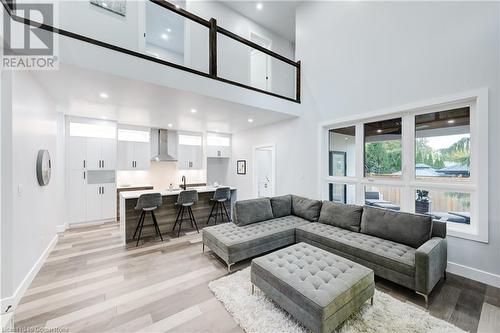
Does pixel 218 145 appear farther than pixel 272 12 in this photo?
Yes

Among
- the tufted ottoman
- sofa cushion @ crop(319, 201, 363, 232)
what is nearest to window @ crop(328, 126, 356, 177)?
sofa cushion @ crop(319, 201, 363, 232)

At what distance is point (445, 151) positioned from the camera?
3059mm

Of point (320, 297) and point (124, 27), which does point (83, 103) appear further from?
point (320, 297)

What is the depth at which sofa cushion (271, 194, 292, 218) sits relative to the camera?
422 cm

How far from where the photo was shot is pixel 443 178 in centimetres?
307

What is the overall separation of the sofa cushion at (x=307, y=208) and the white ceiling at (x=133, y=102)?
2.03 m

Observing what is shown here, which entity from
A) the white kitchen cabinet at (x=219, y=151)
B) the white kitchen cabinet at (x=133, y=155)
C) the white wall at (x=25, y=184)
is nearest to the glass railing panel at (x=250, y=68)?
the white kitchen cabinet at (x=219, y=151)

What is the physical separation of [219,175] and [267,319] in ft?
20.1

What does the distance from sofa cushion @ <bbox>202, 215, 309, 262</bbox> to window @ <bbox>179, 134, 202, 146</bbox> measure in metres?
4.16

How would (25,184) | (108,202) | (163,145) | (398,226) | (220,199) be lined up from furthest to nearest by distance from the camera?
(163,145)
(108,202)
(220,199)
(398,226)
(25,184)

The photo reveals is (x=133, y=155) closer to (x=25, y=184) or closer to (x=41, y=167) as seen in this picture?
(x=41, y=167)

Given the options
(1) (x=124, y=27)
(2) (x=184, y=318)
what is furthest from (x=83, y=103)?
(2) (x=184, y=318)

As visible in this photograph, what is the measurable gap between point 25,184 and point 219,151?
5.14 meters

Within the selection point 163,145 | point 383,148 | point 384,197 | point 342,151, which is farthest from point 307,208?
point 163,145
